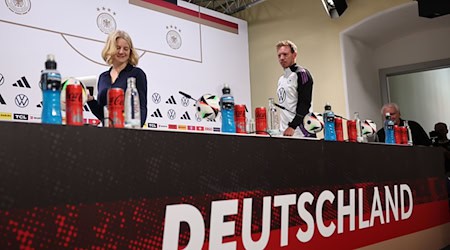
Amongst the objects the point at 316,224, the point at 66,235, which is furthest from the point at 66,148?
the point at 316,224

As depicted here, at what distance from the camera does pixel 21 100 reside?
335cm

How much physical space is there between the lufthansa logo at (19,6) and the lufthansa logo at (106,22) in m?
0.63

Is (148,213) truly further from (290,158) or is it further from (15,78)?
(15,78)

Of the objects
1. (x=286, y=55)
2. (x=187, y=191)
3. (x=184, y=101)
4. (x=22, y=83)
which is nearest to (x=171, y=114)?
(x=184, y=101)

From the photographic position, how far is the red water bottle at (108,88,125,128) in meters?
1.36

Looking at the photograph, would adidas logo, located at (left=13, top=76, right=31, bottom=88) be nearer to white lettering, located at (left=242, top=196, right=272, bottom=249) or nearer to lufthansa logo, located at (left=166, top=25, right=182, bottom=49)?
lufthansa logo, located at (left=166, top=25, right=182, bottom=49)

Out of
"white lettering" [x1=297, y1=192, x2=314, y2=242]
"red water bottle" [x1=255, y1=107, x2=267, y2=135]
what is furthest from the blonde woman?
"white lettering" [x1=297, y1=192, x2=314, y2=242]

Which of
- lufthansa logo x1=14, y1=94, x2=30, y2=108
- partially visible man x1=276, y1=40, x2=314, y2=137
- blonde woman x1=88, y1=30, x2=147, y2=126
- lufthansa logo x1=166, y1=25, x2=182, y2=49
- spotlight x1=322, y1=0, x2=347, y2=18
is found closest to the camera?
blonde woman x1=88, y1=30, x2=147, y2=126

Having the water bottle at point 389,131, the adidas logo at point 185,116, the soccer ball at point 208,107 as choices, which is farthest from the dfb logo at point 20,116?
the water bottle at point 389,131

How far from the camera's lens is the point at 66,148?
1.14 metres

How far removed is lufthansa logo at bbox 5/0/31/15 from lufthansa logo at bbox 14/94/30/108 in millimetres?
603

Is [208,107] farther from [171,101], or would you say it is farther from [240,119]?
[171,101]

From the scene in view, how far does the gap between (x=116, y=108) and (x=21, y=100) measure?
7.47 feet

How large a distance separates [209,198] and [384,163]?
135 centimetres
